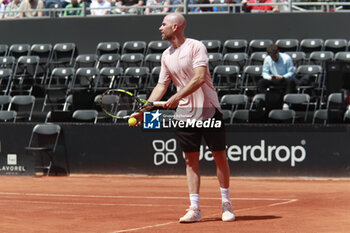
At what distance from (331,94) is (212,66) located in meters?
3.76

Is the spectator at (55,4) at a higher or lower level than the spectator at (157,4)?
higher

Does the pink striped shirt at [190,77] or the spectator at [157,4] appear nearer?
the pink striped shirt at [190,77]

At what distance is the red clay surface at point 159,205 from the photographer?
7117mm

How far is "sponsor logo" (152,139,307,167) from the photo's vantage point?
1347cm

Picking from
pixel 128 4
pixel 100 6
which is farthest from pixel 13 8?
pixel 128 4

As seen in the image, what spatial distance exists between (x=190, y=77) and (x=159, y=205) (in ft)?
8.60

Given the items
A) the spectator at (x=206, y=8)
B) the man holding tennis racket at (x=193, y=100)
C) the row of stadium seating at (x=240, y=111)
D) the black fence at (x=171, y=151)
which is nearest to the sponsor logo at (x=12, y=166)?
the black fence at (x=171, y=151)

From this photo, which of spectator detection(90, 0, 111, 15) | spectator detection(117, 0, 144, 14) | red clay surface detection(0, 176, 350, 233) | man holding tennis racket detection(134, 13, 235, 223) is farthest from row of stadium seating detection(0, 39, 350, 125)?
man holding tennis racket detection(134, 13, 235, 223)

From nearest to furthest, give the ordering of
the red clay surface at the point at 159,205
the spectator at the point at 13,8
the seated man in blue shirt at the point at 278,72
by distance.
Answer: the red clay surface at the point at 159,205, the seated man in blue shirt at the point at 278,72, the spectator at the point at 13,8

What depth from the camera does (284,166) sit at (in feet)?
44.5

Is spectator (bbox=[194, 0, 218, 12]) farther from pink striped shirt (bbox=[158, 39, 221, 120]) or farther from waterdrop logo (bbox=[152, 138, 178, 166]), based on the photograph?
pink striped shirt (bbox=[158, 39, 221, 120])

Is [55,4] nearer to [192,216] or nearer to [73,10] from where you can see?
[73,10]

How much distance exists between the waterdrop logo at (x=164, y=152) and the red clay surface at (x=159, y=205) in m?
0.35

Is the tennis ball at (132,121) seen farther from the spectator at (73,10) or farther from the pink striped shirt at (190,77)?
the spectator at (73,10)
